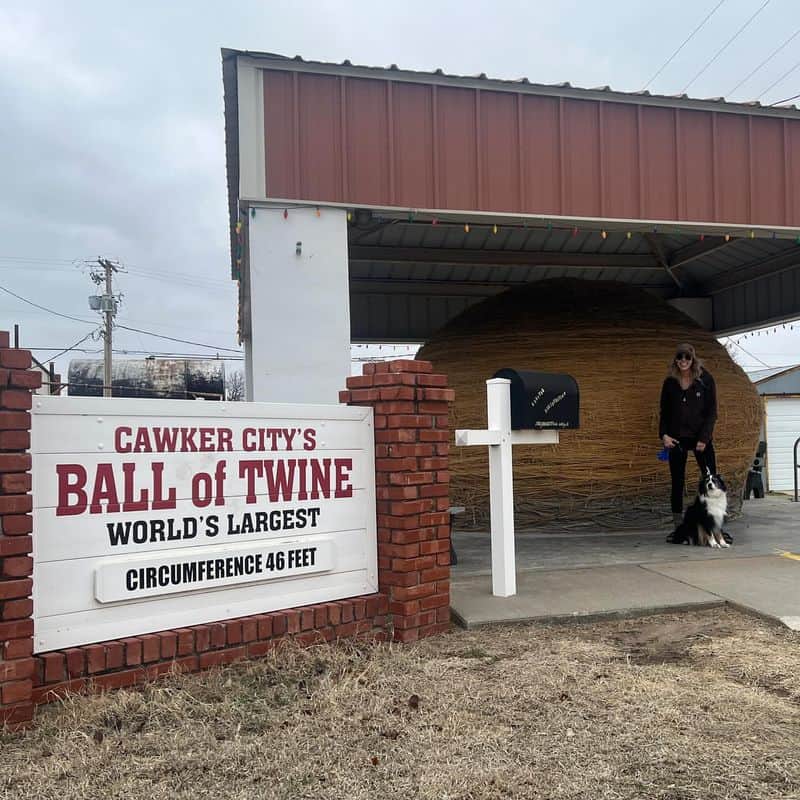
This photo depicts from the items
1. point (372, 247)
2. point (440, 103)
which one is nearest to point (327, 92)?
point (440, 103)

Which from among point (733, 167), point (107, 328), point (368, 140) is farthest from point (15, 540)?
point (107, 328)

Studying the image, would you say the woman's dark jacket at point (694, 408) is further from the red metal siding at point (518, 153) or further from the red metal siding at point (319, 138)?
the red metal siding at point (319, 138)

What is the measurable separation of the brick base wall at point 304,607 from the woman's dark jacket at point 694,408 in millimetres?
4125

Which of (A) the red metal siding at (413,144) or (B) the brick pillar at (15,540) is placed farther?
(A) the red metal siding at (413,144)

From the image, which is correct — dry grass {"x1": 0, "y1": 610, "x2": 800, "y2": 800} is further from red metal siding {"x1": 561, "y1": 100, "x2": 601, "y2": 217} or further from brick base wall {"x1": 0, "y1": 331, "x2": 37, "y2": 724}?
red metal siding {"x1": 561, "y1": 100, "x2": 601, "y2": 217}

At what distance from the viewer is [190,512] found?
13.7 feet

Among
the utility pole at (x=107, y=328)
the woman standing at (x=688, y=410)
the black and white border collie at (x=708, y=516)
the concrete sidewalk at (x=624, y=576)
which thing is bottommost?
the concrete sidewalk at (x=624, y=576)

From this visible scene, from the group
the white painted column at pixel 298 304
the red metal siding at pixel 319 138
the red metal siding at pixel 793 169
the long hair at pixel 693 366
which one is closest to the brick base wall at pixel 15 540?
the white painted column at pixel 298 304

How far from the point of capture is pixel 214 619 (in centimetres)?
422

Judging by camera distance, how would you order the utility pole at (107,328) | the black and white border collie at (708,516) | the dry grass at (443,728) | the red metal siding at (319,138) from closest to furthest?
the dry grass at (443,728)
the red metal siding at (319,138)
the black and white border collie at (708,516)
the utility pole at (107,328)

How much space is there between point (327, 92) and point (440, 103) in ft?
3.60

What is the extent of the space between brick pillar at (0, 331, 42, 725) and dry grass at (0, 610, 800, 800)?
19 centimetres

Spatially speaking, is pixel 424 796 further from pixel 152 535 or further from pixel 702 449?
pixel 702 449

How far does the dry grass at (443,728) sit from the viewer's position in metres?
2.96
